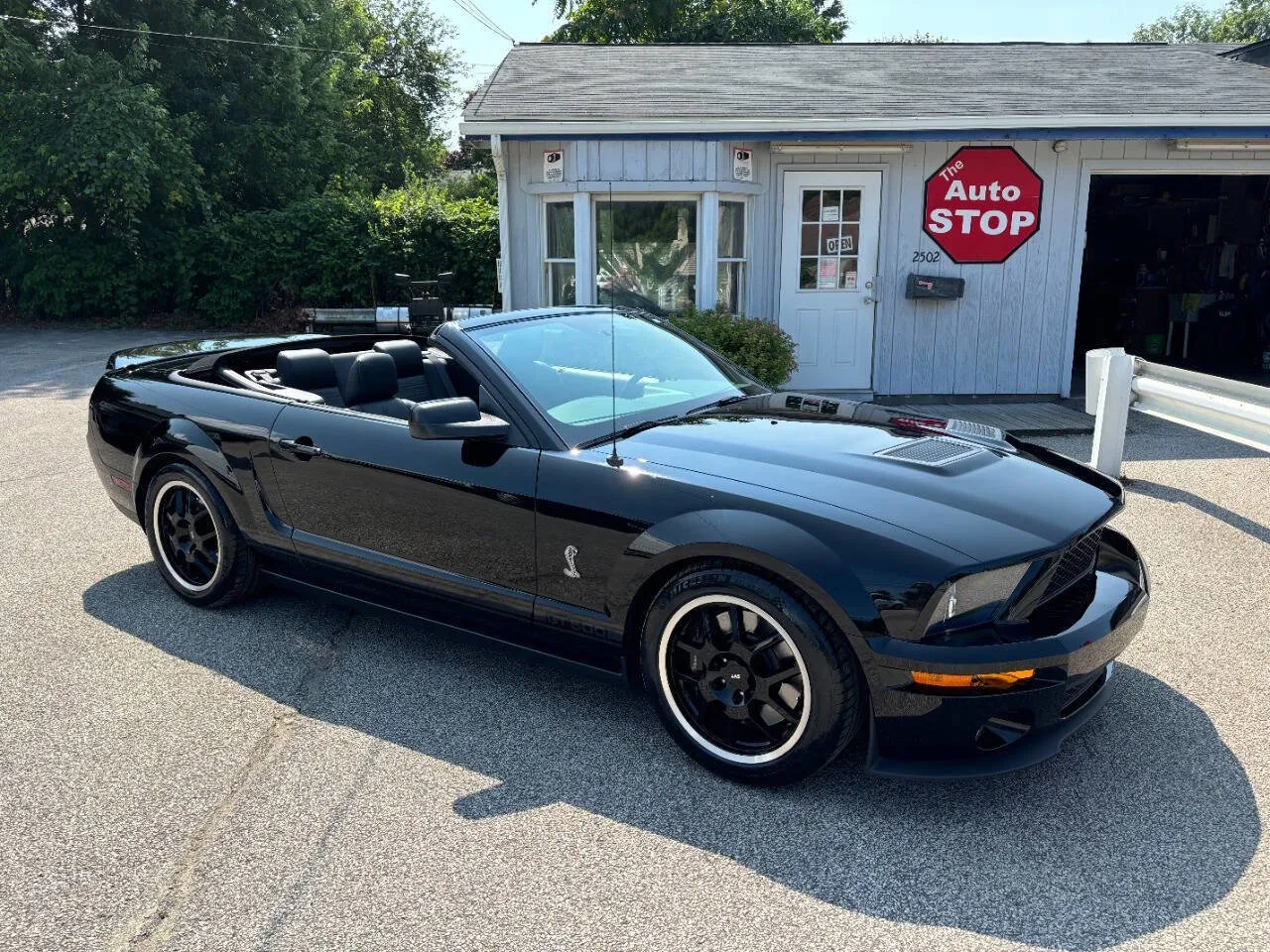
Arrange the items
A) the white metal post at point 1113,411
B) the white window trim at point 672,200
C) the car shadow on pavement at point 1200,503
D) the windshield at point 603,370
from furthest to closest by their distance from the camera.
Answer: the white window trim at point 672,200 → the white metal post at point 1113,411 → the car shadow on pavement at point 1200,503 → the windshield at point 603,370

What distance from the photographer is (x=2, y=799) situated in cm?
299

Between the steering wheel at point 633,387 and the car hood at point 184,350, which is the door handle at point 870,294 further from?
the steering wheel at point 633,387

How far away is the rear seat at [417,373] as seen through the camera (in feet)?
13.1

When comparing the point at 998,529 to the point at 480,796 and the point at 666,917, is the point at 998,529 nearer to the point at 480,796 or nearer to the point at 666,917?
the point at 666,917

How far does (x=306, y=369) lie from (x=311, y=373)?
3 cm

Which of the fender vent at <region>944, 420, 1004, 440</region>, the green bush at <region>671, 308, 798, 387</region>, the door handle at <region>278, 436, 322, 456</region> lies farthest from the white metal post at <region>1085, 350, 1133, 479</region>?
the door handle at <region>278, 436, 322, 456</region>

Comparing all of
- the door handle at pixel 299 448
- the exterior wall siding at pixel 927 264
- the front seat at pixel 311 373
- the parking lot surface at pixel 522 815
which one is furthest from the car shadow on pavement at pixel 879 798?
the exterior wall siding at pixel 927 264

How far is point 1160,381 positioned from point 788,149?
14.7ft

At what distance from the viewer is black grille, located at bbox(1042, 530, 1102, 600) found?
9.62 ft

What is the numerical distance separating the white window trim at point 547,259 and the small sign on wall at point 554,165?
0.70 feet

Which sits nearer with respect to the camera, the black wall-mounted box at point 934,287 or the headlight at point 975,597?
the headlight at point 975,597

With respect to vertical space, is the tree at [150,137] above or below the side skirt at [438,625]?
above

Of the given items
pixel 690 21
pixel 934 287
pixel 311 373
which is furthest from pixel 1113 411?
pixel 690 21

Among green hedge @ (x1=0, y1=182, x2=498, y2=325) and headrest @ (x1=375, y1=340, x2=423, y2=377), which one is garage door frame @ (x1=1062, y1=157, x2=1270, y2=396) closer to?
headrest @ (x1=375, y1=340, x2=423, y2=377)
